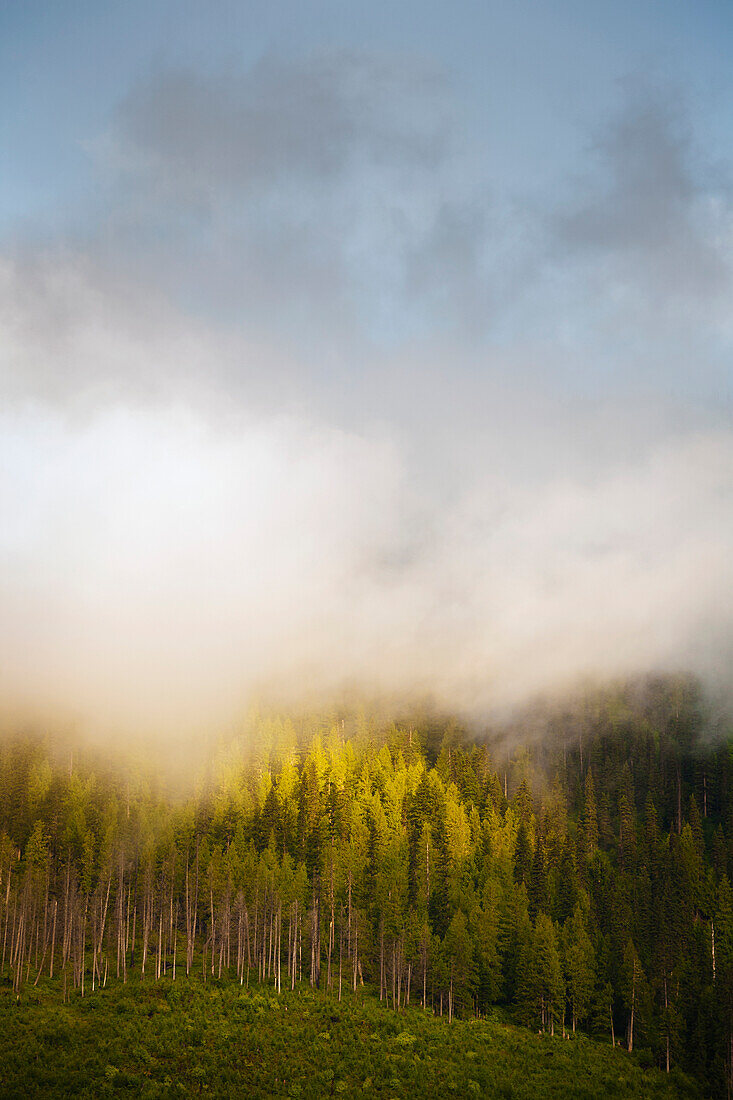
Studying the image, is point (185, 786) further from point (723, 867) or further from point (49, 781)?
point (723, 867)

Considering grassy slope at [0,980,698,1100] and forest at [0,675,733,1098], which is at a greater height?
forest at [0,675,733,1098]

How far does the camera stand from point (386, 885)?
10988 centimetres

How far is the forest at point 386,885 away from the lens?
3745 inches

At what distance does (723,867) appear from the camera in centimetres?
11844

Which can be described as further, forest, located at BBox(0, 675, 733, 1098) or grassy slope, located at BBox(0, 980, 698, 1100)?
forest, located at BBox(0, 675, 733, 1098)

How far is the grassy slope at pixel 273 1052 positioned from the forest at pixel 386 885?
10.6ft

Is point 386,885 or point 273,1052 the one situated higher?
point 386,885

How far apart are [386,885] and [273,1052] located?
34037mm

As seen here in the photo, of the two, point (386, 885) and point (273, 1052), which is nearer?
point (273, 1052)

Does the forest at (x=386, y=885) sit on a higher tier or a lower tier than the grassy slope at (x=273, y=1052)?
higher

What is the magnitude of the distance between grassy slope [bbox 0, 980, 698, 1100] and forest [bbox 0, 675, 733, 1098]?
10.6 ft

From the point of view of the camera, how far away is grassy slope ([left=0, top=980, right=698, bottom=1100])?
228 ft

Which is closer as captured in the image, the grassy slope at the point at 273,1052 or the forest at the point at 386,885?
the grassy slope at the point at 273,1052

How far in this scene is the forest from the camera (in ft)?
312
